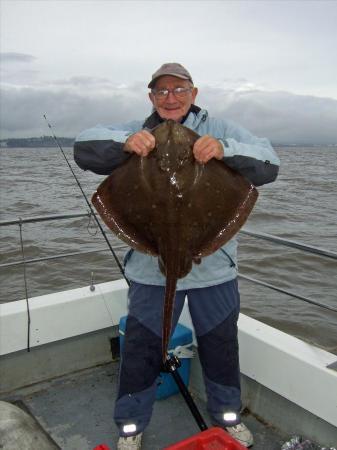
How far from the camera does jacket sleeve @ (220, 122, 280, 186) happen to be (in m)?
2.42

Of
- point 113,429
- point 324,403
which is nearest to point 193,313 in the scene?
point 324,403

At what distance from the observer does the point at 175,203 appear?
2.30 meters

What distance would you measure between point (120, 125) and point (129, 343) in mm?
1511

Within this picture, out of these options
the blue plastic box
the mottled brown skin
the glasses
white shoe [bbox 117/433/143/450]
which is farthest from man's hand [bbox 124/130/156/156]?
white shoe [bbox 117/433/143/450]

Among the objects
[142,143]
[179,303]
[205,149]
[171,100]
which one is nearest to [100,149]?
[142,143]

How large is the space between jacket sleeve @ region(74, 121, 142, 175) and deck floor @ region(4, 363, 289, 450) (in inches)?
83.1

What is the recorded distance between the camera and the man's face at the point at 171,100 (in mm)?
2803

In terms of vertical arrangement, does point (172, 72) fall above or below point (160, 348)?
above

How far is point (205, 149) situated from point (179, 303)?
1217 mm

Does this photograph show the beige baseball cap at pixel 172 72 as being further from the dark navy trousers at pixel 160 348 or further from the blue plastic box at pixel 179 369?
the blue plastic box at pixel 179 369

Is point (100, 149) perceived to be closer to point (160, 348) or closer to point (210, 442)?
point (160, 348)

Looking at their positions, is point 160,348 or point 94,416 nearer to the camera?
point 160,348

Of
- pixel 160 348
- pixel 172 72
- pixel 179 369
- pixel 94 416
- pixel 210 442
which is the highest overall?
pixel 172 72

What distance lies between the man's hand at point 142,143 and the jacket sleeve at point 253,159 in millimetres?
395
